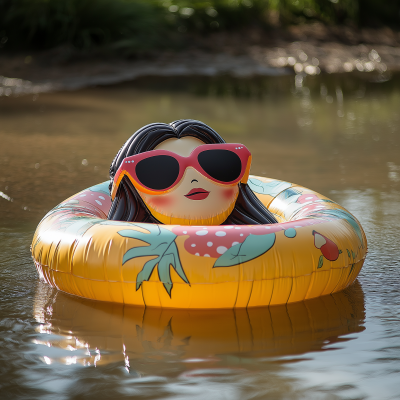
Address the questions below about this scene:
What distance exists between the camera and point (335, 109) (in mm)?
9102

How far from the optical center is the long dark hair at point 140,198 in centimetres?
309

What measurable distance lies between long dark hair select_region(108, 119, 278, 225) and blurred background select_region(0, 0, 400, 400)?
51 centimetres

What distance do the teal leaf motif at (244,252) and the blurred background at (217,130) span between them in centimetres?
26

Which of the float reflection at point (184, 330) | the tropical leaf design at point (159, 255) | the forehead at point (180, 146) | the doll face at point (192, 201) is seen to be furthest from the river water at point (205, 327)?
the forehead at point (180, 146)

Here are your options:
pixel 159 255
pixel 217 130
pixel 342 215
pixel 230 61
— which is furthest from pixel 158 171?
pixel 230 61

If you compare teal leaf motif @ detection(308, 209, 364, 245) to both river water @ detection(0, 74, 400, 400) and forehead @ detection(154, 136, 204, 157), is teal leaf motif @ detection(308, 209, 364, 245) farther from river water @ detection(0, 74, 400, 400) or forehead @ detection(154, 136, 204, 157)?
forehead @ detection(154, 136, 204, 157)

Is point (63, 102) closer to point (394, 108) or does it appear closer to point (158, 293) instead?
point (394, 108)

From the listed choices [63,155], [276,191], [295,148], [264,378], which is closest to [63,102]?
[63,155]

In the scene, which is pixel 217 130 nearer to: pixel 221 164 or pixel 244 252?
pixel 221 164

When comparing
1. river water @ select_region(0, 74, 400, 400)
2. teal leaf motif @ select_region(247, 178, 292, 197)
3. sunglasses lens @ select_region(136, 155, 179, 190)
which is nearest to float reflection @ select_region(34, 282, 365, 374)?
river water @ select_region(0, 74, 400, 400)

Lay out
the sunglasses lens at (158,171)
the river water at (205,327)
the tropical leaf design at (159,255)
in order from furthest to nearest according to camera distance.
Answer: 1. the sunglasses lens at (158,171)
2. the tropical leaf design at (159,255)
3. the river water at (205,327)

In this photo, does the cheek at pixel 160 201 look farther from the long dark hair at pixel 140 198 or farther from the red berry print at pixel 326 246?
the red berry print at pixel 326 246

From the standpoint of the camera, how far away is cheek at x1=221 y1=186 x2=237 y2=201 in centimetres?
307

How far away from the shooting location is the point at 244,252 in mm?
2613
